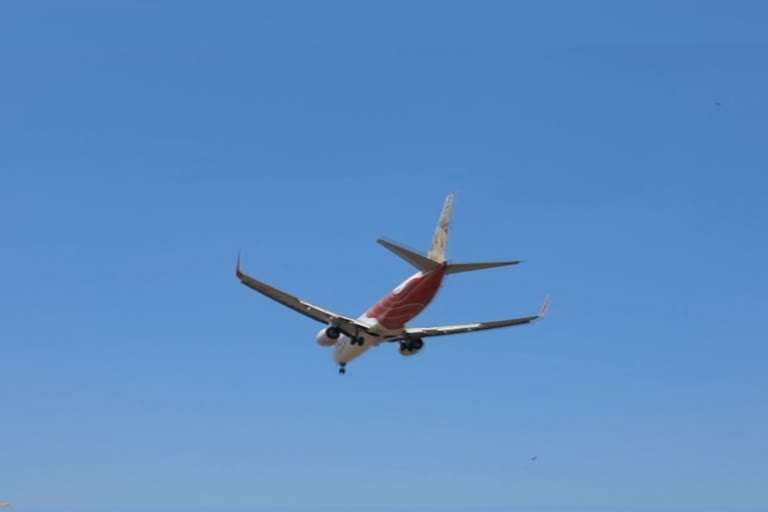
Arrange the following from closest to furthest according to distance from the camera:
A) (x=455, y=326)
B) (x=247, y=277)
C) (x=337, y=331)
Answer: (x=247, y=277) → (x=337, y=331) → (x=455, y=326)

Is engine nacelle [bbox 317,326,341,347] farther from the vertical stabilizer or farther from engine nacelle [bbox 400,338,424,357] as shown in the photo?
the vertical stabilizer

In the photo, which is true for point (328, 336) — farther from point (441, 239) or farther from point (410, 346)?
point (441, 239)

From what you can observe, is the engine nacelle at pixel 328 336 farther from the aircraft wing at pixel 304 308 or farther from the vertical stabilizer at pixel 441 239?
the vertical stabilizer at pixel 441 239

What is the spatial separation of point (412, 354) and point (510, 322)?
344 inches

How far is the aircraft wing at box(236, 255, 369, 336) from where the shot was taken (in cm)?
7594

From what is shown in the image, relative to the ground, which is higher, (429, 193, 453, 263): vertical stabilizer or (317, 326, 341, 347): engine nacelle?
(429, 193, 453, 263): vertical stabilizer


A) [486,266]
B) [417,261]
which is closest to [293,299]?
[417,261]

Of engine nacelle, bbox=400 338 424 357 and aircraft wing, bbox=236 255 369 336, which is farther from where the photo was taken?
engine nacelle, bbox=400 338 424 357

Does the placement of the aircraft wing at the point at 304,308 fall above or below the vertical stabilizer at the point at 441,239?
below

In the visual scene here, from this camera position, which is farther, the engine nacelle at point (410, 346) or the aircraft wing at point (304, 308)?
the engine nacelle at point (410, 346)

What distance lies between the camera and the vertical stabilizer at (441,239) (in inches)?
3199

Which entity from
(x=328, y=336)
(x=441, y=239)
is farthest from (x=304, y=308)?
(x=441, y=239)

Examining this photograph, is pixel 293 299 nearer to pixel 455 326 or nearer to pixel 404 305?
pixel 404 305

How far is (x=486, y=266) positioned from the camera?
7331cm
